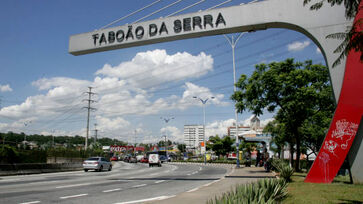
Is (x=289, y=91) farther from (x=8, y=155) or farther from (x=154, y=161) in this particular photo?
(x=154, y=161)

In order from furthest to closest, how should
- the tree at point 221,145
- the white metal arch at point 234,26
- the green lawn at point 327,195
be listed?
1. the tree at point 221,145
2. the white metal arch at point 234,26
3. the green lawn at point 327,195

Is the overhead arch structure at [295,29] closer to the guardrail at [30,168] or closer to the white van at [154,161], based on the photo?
the guardrail at [30,168]

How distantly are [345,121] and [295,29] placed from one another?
195 inches

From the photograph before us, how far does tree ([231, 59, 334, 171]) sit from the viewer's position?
731 inches

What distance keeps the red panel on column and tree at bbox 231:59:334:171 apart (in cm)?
720

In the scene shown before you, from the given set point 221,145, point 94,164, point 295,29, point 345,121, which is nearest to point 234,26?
point 295,29

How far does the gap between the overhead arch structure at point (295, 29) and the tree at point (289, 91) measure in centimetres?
609

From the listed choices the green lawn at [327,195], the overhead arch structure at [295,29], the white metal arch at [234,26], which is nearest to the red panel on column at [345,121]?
the overhead arch structure at [295,29]

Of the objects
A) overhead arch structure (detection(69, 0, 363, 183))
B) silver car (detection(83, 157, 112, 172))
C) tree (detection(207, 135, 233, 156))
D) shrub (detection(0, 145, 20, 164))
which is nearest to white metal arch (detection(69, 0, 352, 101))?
overhead arch structure (detection(69, 0, 363, 183))

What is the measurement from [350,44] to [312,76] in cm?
1469

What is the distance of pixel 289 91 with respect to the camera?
19125 millimetres

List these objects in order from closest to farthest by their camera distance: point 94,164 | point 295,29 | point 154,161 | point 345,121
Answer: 1. point 345,121
2. point 295,29
3. point 94,164
4. point 154,161

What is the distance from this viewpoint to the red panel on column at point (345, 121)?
422 inches

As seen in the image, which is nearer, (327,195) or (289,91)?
(327,195)
